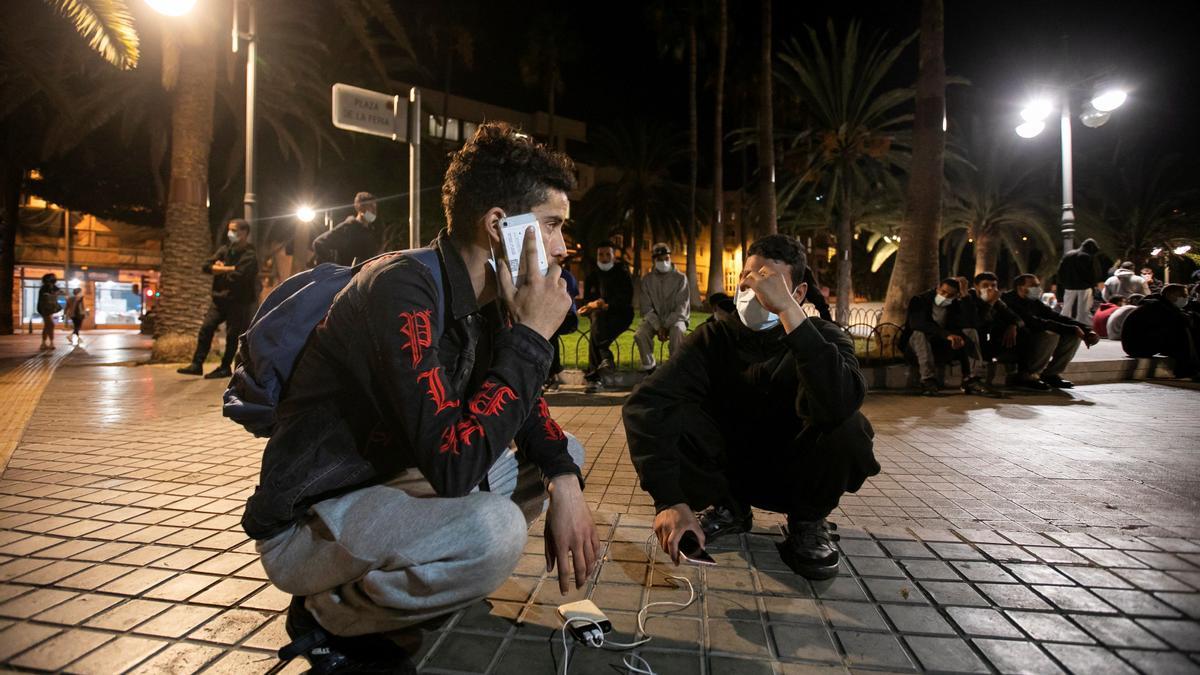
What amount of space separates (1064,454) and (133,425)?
848cm

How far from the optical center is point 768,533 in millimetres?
3166

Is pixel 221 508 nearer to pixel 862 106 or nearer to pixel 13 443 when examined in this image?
pixel 13 443

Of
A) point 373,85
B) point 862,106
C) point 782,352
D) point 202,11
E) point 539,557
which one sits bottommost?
point 539,557

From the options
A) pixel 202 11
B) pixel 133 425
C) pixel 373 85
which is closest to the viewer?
pixel 133 425

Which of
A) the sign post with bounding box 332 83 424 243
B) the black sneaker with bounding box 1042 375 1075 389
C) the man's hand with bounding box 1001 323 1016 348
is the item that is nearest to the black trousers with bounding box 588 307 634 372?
the sign post with bounding box 332 83 424 243

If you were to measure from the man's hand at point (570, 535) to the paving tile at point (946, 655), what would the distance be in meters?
1.15

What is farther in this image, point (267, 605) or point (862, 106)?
point (862, 106)

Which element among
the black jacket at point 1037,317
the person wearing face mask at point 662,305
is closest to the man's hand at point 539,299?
the person wearing face mask at point 662,305

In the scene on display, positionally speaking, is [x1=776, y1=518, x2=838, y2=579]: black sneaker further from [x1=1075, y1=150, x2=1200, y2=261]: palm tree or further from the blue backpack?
[x1=1075, y1=150, x2=1200, y2=261]: palm tree

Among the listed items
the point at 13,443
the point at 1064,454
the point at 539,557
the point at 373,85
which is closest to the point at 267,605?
the point at 539,557

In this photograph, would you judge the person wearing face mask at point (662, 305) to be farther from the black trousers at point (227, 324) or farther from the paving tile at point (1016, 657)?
the paving tile at point (1016, 657)

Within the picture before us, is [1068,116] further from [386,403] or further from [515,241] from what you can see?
[386,403]

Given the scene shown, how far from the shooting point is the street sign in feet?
18.6

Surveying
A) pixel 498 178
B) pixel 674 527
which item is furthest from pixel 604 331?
pixel 498 178
